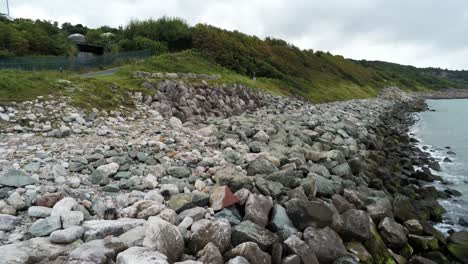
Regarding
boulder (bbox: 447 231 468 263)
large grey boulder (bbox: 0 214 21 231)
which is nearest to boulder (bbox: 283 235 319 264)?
large grey boulder (bbox: 0 214 21 231)

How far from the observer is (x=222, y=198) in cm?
657

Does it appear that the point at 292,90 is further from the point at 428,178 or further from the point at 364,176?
the point at 364,176

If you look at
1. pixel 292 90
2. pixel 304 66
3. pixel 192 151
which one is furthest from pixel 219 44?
pixel 192 151

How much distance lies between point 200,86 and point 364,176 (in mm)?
12511

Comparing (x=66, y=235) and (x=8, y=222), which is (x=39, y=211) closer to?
(x=8, y=222)

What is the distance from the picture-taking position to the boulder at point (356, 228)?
729 centimetres

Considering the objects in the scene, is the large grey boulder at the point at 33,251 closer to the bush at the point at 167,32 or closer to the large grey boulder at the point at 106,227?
the large grey boulder at the point at 106,227

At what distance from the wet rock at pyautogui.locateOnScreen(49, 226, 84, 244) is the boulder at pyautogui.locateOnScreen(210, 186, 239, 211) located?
2.47 metres

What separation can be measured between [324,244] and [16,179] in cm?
573

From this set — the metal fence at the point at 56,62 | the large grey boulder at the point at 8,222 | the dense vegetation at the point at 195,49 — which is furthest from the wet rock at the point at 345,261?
the metal fence at the point at 56,62

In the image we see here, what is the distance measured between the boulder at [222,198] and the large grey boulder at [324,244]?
4.91ft

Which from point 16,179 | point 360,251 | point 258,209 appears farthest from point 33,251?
point 360,251

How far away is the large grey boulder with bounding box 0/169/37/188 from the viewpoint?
625 centimetres

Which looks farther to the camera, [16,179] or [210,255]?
[16,179]
